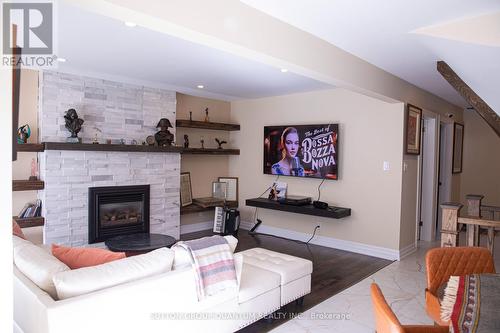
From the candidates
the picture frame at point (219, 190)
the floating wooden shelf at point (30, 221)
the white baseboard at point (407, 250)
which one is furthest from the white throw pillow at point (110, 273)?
the picture frame at point (219, 190)

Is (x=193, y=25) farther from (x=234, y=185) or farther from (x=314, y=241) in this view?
(x=234, y=185)

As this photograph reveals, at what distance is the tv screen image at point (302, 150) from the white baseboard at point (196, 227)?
4.58 ft

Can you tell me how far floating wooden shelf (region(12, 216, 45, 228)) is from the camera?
402cm

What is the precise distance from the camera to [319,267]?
4.29 metres

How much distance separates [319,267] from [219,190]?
104 inches

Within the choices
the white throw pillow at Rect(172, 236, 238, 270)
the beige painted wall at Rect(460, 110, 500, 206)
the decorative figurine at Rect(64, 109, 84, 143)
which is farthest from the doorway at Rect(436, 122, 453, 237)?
the decorative figurine at Rect(64, 109, 84, 143)

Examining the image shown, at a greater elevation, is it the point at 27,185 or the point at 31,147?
the point at 31,147

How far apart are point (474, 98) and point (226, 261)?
2924 millimetres

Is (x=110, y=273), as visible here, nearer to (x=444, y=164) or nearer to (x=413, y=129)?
(x=413, y=129)

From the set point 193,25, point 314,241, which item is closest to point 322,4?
point 193,25

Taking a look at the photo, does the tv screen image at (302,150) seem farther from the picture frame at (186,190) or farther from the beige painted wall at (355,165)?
the picture frame at (186,190)

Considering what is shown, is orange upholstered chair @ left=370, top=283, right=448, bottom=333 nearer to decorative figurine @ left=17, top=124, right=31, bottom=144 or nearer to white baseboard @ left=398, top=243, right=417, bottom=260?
white baseboard @ left=398, top=243, right=417, bottom=260

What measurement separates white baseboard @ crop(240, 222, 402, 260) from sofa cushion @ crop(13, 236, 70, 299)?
12.9 ft

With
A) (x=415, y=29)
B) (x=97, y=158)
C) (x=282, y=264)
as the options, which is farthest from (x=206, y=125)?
(x=415, y=29)
